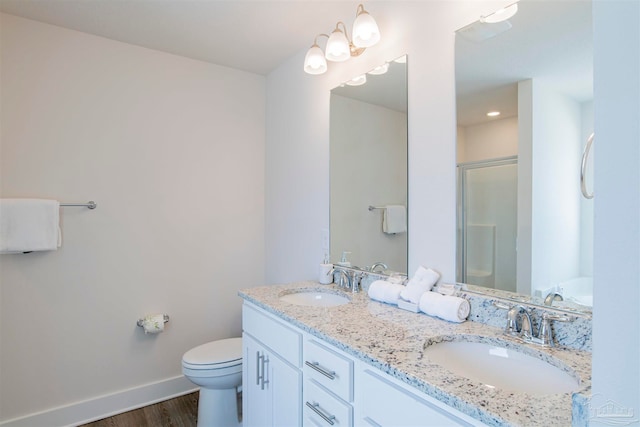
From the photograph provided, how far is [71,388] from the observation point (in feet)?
7.07

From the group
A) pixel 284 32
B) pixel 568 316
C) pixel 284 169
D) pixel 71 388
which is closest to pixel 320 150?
pixel 284 169

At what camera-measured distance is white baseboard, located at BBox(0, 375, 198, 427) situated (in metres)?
2.05

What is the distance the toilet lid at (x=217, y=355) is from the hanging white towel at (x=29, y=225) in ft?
3.39

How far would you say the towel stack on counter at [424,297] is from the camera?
1.32m

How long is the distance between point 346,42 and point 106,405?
2.67 m

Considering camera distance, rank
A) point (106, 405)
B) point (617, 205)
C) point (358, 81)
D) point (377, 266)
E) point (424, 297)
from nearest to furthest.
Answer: point (617, 205), point (424, 297), point (377, 266), point (358, 81), point (106, 405)

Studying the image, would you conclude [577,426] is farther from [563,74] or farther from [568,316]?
[563,74]

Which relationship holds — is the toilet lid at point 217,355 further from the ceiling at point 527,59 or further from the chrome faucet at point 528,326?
the ceiling at point 527,59

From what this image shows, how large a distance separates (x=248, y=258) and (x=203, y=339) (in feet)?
2.27

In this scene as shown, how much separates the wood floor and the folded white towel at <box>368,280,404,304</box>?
149cm

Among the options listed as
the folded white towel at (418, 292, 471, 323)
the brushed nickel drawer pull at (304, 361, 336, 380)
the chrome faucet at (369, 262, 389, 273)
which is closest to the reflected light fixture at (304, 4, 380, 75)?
the chrome faucet at (369, 262, 389, 273)

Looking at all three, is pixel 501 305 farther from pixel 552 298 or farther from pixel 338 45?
pixel 338 45

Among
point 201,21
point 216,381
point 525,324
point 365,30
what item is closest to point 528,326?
point 525,324

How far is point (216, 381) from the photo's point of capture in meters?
1.99
